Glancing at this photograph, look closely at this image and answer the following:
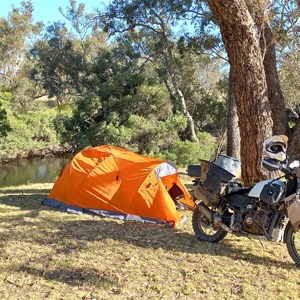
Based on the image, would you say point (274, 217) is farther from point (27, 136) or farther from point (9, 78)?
point (9, 78)

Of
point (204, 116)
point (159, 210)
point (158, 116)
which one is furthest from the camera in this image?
point (204, 116)

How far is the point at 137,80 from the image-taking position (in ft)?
60.5

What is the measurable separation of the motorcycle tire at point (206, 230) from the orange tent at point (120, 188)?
70 cm

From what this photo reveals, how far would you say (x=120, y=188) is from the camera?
21.0ft

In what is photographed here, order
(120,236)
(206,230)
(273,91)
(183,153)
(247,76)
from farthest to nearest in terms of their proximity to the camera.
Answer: (183,153)
(273,91)
(247,76)
(120,236)
(206,230)

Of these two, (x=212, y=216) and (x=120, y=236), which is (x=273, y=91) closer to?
(x=212, y=216)

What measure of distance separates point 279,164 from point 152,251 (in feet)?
5.60

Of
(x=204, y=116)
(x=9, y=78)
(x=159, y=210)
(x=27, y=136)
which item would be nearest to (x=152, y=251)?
(x=159, y=210)

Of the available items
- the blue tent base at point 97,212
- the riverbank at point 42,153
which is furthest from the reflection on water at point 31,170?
the blue tent base at point 97,212

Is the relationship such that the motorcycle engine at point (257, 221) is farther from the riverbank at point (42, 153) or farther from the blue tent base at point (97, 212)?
the riverbank at point (42, 153)

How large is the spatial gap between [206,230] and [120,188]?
5.96ft

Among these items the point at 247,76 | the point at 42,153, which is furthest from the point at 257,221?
the point at 42,153

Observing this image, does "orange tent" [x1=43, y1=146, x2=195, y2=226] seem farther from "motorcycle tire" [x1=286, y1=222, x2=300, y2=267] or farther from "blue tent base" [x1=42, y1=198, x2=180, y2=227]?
"motorcycle tire" [x1=286, y1=222, x2=300, y2=267]

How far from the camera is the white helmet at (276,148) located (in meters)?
4.19
